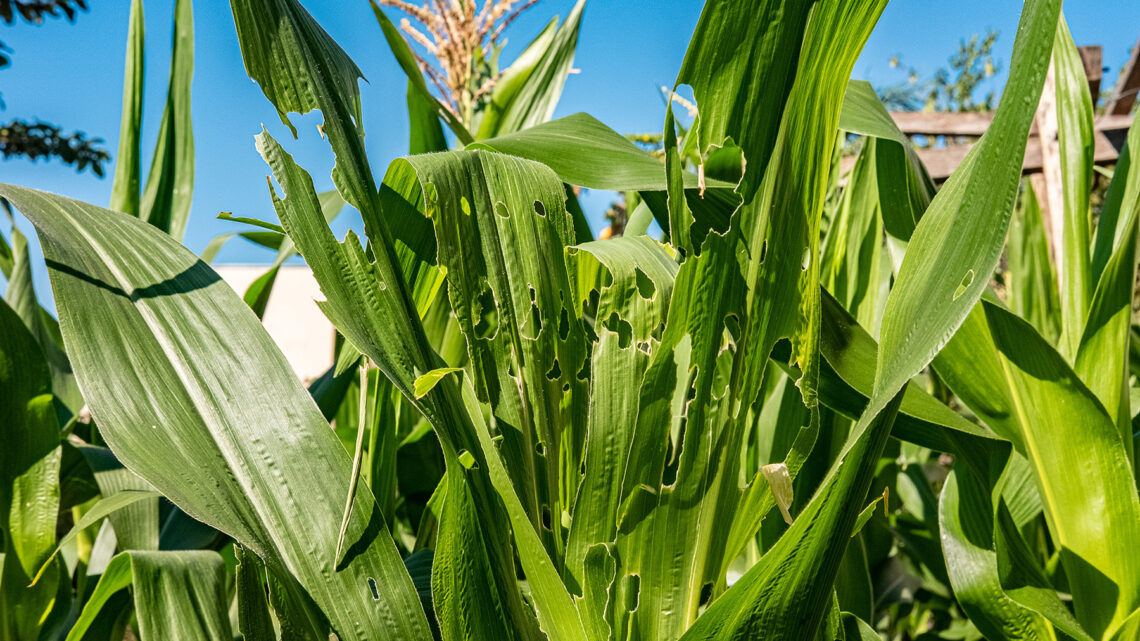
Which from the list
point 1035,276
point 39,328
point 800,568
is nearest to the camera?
point 800,568

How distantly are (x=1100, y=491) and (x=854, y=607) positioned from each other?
0.21m

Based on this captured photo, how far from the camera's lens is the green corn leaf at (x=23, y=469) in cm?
Result: 47

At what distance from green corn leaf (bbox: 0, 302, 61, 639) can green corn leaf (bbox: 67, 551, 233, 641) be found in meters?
0.08

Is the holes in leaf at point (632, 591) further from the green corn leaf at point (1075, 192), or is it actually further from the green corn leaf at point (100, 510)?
the green corn leaf at point (1075, 192)

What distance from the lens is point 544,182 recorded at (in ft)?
1.21

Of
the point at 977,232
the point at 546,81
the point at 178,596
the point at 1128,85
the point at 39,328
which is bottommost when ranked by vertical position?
the point at 178,596

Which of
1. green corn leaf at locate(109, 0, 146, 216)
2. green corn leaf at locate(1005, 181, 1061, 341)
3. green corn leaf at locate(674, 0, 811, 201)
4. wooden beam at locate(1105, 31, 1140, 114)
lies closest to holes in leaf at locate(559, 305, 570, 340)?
green corn leaf at locate(674, 0, 811, 201)

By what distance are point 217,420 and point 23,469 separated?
0.26m

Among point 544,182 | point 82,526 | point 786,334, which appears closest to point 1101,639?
point 786,334

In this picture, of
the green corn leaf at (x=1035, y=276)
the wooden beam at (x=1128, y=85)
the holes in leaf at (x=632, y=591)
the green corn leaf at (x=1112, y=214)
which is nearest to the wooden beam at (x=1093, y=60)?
the wooden beam at (x=1128, y=85)

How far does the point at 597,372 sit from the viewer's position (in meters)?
0.32

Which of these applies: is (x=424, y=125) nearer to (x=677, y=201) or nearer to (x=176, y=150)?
(x=176, y=150)

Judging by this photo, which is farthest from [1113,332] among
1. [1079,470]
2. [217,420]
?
[217,420]

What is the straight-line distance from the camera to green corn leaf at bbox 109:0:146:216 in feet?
2.39
